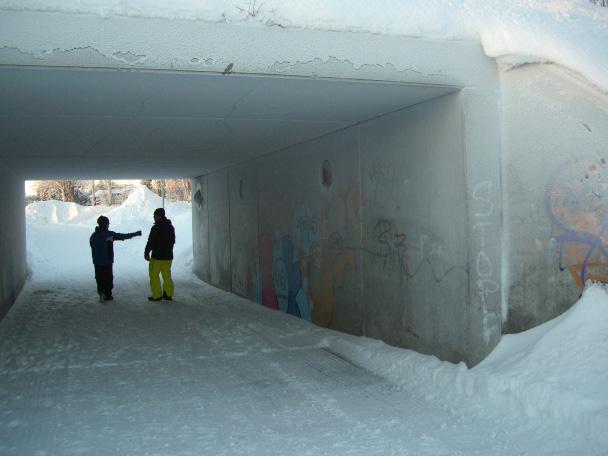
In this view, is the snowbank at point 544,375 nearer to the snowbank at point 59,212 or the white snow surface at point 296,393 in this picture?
the white snow surface at point 296,393

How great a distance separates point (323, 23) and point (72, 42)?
1872mm

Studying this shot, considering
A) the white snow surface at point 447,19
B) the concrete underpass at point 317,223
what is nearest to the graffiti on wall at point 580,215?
the concrete underpass at point 317,223

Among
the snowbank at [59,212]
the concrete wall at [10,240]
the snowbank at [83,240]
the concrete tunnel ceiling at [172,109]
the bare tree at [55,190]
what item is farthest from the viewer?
the bare tree at [55,190]

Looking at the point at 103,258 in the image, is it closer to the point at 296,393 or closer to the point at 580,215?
the point at 296,393

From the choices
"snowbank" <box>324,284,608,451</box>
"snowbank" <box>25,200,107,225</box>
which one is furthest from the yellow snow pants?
"snowbank" <box>25,200,107,225</box>

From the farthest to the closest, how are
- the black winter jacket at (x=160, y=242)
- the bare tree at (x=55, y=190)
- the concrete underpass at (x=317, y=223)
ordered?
1. the bare tree at (x=55, y=190)
2. the black winter jacket at (x=160, y=242)
3. the concrete underpass at (x=317, y=223)

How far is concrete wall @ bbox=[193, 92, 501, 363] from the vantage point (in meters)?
5.31

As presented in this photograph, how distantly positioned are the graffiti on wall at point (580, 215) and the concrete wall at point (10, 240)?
778cm

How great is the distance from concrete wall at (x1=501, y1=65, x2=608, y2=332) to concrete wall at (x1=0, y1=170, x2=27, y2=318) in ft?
24.4

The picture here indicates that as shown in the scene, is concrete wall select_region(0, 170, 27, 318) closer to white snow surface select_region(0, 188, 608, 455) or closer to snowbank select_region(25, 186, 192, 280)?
white snow surface select_region(0, 188, 608, 455)

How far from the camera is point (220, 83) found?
4.82 m

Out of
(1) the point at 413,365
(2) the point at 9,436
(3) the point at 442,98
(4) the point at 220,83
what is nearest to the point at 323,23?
(4) the point at 220,83

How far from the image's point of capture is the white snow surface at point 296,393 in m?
3.92

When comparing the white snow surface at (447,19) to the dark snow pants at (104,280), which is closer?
the white snow surface at (447,19)
